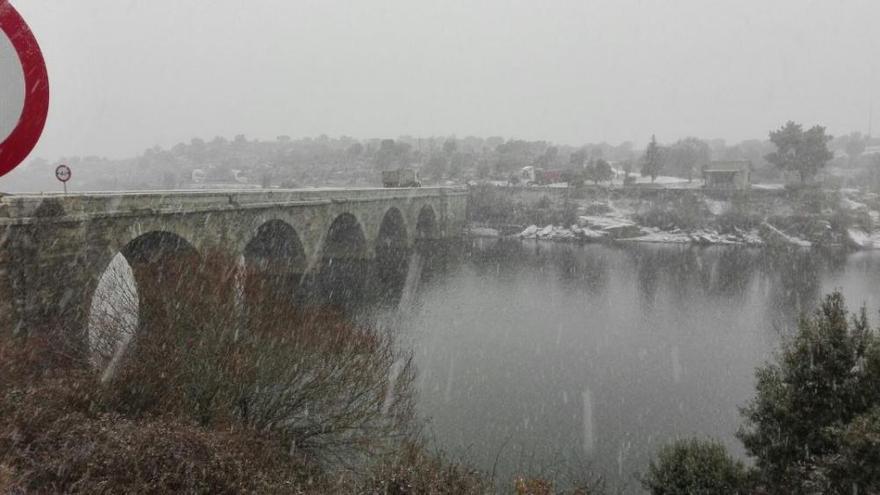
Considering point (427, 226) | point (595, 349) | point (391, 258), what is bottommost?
point (595, 349)

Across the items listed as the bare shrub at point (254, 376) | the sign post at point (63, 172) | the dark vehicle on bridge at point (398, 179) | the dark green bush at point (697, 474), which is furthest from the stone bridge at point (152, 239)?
the dark vehicle on bridge at point (398, 179)

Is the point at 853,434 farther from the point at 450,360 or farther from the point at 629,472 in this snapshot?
the point at 450,360

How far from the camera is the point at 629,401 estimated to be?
1819cm

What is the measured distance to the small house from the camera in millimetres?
69750

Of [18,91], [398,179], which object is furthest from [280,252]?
[18,91]

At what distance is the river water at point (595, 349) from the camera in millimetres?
15422

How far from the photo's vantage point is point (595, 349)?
76.0 feet

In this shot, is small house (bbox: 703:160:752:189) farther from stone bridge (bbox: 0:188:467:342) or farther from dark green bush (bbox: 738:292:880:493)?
dark green bush (bbox: 738:292:880:493)

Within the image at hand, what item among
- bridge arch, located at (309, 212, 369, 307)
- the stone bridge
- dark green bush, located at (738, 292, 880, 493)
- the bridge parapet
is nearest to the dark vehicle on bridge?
the stone bridge

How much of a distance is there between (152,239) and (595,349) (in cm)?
1779

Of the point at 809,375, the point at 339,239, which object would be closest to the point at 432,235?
the point at 339,239

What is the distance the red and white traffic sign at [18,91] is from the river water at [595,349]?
12.4 m

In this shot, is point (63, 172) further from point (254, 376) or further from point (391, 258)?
point (391, 258)

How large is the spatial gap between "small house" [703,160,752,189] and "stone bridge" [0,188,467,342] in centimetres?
5134
